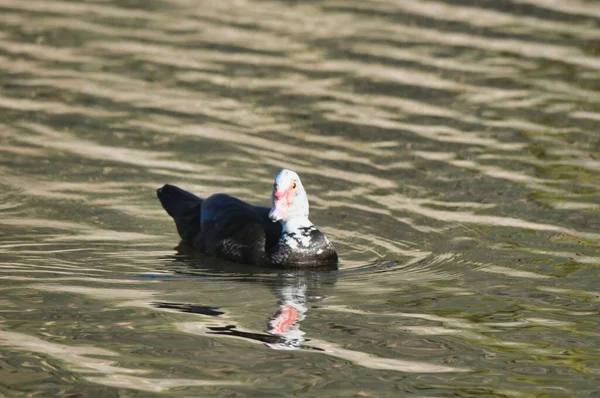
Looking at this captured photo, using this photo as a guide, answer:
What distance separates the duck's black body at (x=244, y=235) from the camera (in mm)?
12109

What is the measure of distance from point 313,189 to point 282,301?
354 centimetres

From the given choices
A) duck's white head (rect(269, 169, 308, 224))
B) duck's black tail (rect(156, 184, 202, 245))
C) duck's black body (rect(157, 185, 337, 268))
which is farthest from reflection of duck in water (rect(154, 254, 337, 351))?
duck's white head (rect(269, 169, 308, 224))

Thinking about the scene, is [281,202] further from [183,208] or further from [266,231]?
[183,208]

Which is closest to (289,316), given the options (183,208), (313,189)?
(183,208)

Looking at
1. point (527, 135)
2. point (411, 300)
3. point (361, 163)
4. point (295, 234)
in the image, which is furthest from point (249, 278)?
point (527, 135)

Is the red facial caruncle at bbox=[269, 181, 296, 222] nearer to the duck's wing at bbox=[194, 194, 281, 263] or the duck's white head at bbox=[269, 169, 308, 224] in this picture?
the duck's white head at bbox=[269, 169, 308, 224]

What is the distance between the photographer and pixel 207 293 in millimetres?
11023

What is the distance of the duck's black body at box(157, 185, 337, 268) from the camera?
12.1 metres

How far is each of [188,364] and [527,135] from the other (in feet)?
25.7

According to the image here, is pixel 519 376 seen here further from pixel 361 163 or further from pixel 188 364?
pixel 361 163

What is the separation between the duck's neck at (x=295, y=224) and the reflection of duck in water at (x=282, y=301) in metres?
0.40

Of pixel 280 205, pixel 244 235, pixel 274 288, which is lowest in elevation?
pixel 274 288

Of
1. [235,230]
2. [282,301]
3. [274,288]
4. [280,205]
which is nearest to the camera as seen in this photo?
[282,301]

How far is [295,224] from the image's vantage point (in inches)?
483
